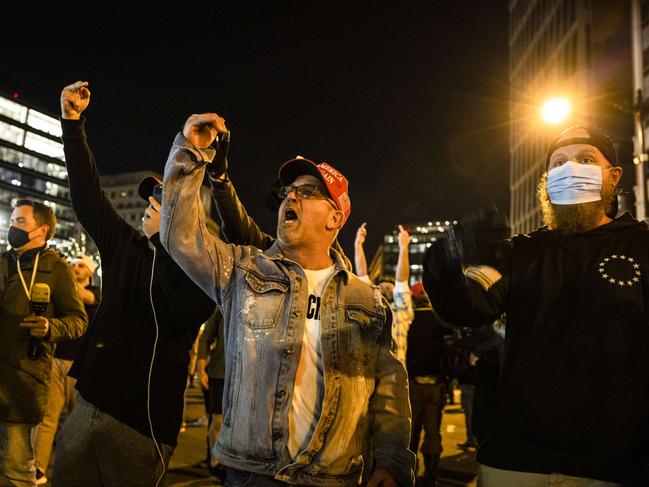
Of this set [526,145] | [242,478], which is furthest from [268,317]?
[526,145]

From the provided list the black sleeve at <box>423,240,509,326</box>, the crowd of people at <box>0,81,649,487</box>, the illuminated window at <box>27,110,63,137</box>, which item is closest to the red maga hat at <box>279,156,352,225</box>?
the crowd of people at <box>0,81,649,487</box>

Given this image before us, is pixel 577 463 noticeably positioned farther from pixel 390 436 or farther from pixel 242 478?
pixel 242 478

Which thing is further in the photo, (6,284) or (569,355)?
(6,284)

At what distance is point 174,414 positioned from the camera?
3270 millimetres

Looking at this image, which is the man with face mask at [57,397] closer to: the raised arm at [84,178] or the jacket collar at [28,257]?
the jacket collar at [28,257]

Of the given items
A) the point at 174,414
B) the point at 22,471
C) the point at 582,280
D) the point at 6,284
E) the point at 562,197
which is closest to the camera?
the point at 582,280

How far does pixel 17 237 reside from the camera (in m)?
4.64

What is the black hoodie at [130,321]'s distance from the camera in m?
3.12

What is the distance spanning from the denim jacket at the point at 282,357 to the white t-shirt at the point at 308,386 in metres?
0.04

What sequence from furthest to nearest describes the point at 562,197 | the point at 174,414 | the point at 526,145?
the point at 526,145, the point at 174,414, the point at 562,197

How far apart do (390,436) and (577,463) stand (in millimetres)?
792

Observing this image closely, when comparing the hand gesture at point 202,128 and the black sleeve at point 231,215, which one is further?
the black sleeve at point 231,215

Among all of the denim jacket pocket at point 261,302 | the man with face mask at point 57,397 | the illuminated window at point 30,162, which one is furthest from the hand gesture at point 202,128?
the illuminated window at point 30,162

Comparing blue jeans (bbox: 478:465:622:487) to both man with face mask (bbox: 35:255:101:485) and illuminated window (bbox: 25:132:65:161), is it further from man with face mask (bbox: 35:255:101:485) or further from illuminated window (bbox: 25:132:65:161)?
illuminated window (bbox: 25:132:65:161)
